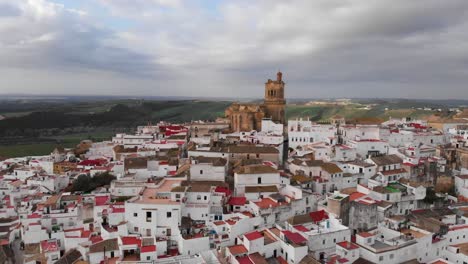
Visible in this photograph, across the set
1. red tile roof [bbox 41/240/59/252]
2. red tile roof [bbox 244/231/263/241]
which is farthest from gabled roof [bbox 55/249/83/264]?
red tile roof [bbox 244/231/263/241]

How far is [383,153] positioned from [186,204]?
78.3ft

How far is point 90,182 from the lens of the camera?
36.5 meters

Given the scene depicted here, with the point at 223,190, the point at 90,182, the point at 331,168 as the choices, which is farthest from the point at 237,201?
the point at 90,182

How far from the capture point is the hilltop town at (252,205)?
2330 cm

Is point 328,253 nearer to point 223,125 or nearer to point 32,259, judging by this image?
point 32,259

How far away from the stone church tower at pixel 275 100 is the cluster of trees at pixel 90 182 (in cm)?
2806

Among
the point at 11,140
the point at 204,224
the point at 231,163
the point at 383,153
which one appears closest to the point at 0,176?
the point at 231,163

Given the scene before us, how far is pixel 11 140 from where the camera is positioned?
107 metres

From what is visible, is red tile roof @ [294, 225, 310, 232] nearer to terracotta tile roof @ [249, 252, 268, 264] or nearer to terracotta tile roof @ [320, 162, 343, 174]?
terracotta tile roof @ [249, 252, 268, 264]

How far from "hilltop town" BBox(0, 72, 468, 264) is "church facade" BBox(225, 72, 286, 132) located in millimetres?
10659

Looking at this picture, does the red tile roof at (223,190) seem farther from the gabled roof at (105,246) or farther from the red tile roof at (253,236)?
the gabled roof at (105,246)

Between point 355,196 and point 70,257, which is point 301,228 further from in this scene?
point 70,257

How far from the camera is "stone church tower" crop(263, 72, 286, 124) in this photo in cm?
5675

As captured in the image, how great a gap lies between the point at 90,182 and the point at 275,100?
3073cm
